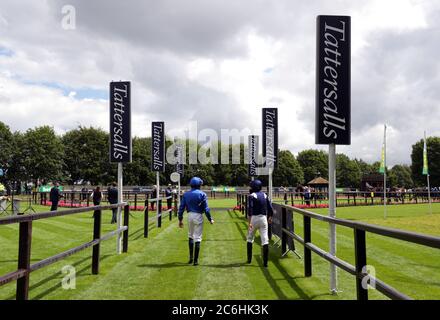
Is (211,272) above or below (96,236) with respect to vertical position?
below

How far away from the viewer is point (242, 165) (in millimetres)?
103375

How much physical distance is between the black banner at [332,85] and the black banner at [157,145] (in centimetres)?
1348

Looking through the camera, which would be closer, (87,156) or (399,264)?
(399,264)

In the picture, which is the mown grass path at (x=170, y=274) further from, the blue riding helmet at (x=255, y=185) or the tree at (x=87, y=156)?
the tree at (x=87, y=156)

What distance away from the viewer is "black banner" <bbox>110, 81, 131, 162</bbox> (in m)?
11.7

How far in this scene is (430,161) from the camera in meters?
93.6

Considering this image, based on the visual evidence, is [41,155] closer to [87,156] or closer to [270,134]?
[87,156]

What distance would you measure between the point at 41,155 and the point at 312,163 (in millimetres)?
77258

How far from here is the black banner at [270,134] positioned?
15895mm

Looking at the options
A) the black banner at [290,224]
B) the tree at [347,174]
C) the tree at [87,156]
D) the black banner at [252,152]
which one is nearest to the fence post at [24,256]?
the black banner at [290,224]

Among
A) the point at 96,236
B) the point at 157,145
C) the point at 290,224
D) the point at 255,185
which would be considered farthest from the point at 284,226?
the point at 157,145

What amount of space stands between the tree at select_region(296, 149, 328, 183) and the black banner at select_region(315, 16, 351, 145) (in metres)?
117

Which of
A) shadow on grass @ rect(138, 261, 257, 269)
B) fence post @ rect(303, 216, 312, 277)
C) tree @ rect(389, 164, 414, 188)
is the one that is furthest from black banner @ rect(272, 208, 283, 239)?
tree @ rect(389, 164, 414, 188)

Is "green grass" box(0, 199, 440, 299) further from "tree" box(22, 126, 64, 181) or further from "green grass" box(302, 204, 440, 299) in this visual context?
"tree" box(22, 126, 64, 181)
